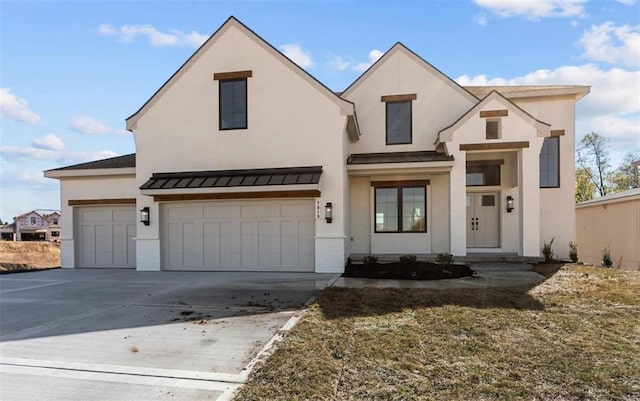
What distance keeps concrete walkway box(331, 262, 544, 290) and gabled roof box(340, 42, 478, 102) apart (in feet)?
22.6

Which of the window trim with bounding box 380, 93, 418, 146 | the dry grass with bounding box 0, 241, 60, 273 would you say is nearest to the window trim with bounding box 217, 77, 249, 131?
the window trim with bounding box 380, 93, 418, 146

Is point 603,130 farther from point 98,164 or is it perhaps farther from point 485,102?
point 98,164

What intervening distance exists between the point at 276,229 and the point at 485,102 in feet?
26.8

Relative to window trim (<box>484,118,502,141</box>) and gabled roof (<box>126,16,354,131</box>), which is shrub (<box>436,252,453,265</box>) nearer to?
window trim (<box>484,118,502,141</box>)

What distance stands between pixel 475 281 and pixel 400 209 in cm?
479

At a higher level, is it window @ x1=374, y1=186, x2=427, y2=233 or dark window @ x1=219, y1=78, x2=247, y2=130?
dark window @ x1=219, y1=78, x2=247, y2=130

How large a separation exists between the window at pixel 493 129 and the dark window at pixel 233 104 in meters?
8.41

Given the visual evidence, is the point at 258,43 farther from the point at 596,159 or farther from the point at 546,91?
the point at 596,159

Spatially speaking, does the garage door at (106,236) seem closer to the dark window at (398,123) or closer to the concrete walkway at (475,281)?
the concrete walkway at (475,281)

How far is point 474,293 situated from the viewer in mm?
7621

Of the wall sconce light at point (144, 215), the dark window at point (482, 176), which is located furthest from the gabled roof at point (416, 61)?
the wall sconce light at point (144, 215)

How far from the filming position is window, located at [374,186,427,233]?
13.3 m

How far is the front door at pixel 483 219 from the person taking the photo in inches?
547

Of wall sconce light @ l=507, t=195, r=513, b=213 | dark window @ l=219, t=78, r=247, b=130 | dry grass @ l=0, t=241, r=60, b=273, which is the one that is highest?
dark window @ l=219, t=78, r=247, b=130
